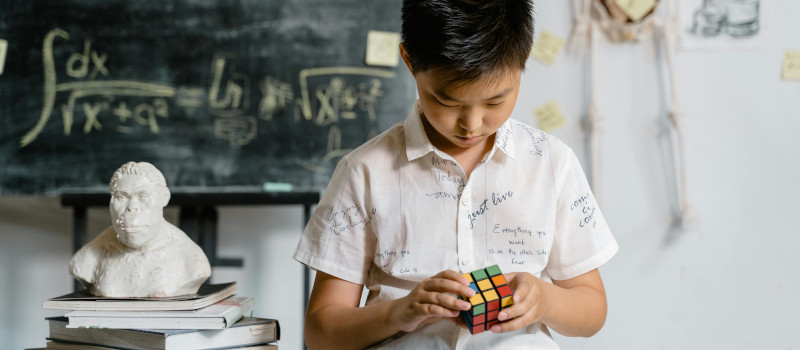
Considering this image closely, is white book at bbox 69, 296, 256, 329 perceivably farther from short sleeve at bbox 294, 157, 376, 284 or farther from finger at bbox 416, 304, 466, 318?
finger at bbox 416, 304, 466, 318

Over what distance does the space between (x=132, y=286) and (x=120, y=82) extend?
0.98 metres

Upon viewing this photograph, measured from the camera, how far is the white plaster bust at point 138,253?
106 centimetres

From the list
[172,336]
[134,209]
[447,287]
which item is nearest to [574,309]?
[447,287]

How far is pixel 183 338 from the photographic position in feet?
3.27

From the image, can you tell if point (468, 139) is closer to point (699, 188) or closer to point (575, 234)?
point (575, 234)

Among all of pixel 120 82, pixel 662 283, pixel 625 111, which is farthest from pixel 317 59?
pixel 662 283

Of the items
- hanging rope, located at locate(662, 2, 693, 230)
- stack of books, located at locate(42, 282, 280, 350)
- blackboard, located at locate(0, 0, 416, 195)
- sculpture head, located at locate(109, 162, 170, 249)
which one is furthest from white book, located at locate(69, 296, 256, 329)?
hanging rope, located at locate(662, 2, 693, 230)

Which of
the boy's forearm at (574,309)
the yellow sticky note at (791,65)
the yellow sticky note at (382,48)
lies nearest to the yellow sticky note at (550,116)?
the yellow sticky note at (382,48)

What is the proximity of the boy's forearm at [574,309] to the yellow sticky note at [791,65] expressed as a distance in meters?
1.34

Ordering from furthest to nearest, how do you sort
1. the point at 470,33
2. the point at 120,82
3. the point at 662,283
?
the point at 662,283, the point at 120,82, the point at 470,33

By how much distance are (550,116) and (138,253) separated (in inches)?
51.1

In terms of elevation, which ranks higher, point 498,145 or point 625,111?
point 625,111

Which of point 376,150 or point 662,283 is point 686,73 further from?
point 376,150

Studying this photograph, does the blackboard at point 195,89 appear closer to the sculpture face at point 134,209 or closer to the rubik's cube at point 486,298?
the sculpture face at point 134,209
